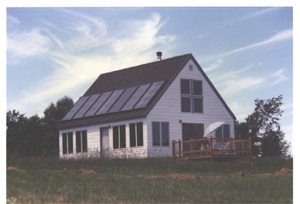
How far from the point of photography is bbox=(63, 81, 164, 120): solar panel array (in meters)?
32.8

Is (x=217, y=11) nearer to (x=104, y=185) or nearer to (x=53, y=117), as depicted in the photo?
(x=104, y=185)

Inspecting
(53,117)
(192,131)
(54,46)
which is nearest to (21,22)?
(54,46)

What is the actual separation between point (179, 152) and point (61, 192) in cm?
1573

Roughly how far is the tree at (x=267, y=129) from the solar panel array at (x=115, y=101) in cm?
674

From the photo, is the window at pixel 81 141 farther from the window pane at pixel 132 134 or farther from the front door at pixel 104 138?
the window pane at pixel 132 134

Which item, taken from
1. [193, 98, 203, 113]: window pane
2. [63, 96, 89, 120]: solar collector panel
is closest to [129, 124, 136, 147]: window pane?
[193, 98, 203, 113]: window pane

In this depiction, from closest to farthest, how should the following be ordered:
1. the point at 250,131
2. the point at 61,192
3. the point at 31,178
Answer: the point at 61,192 → the point at 31,178 → the point at 250,131

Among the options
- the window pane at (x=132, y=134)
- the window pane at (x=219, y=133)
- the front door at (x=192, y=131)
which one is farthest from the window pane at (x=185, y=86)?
the window pane at (x=132, y=134)

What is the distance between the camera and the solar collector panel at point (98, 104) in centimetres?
3584

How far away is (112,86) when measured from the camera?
1463 inches

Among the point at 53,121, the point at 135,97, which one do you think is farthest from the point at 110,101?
the point at 53,121

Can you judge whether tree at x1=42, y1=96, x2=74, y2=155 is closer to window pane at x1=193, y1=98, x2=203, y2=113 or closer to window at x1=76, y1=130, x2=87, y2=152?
window at x1=76, y1=130, x2=87, y2=152

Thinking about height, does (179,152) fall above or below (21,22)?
below

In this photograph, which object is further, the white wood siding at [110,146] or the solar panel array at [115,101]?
the solar panel array at [115,101]
